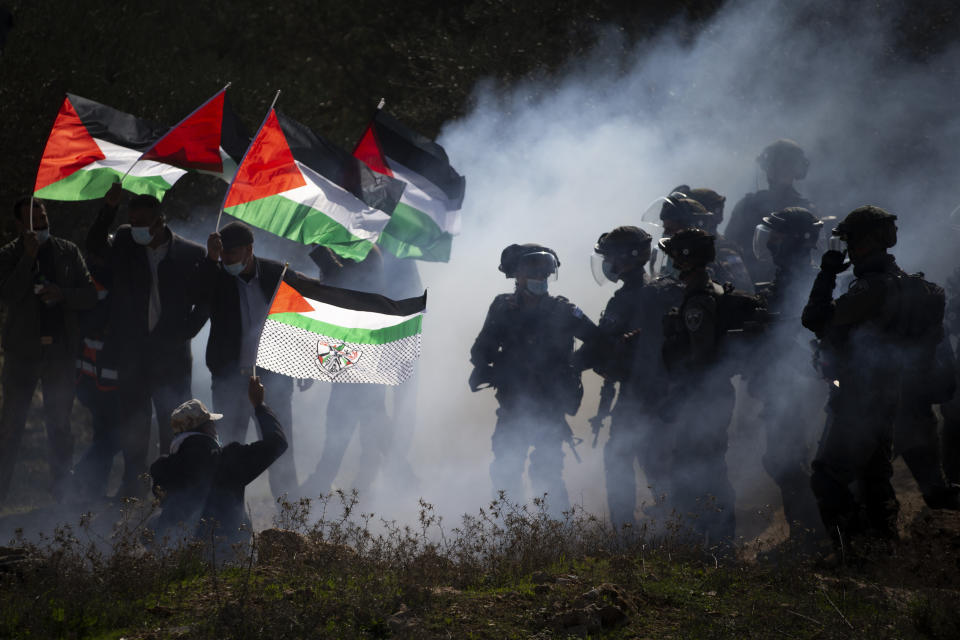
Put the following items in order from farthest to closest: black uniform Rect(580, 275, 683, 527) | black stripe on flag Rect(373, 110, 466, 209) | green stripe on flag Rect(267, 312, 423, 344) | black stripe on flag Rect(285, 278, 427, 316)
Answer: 1. black stripe on flag Rect(373, 110, 466, 209)
2. black uniform Rect(580, 275, 683, 527)
3. black stripe on flag Rect(285, 278, 427, 316)
4. green stripe on flag Rect(267, 312, 423, 344)

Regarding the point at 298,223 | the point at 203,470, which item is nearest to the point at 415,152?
the point at 298,223

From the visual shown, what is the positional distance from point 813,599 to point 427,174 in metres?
4.67

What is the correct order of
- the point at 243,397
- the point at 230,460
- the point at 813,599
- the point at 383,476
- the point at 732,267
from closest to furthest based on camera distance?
the point at 813,599 → the point at 230,460 → the point at 243,397 → the point at 732,267 → the point at 383,476

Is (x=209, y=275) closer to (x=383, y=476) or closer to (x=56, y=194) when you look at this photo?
(x=56, y=194)

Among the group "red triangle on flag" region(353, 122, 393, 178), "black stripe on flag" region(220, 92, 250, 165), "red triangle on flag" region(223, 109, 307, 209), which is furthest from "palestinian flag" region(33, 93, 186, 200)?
"red triangle on flag" region(353, 122, 393, 178)

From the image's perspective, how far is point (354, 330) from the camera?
647 centimetres

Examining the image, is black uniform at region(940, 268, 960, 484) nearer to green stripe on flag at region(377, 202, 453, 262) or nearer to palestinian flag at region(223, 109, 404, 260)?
green stripe on flag at region(377, 202, 453, 262)

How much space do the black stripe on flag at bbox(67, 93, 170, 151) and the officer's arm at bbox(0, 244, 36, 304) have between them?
107 cm

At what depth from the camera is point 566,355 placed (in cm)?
710

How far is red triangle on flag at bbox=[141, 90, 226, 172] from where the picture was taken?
6.88 m

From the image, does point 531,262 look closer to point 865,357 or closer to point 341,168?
point 341,168

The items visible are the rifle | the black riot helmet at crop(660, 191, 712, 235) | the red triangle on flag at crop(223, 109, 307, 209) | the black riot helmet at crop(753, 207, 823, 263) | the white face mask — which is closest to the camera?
the red triangle on flag at crop(223, 109, 307, 209)

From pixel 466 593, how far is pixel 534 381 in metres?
2.43

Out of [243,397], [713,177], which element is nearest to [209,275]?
[243,397]
